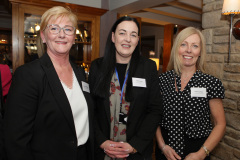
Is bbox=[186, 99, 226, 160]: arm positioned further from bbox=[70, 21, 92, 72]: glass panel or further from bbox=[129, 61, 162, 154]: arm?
bbox=[70, 21, 92, 72]: glass panel

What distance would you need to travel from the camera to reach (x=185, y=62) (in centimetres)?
153

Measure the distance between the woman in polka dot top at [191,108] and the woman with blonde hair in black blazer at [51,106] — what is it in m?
0.62

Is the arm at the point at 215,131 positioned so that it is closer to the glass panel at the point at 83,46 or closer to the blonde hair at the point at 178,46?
the blonde hair at the point at 178,46

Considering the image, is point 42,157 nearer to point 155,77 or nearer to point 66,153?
point 66,153

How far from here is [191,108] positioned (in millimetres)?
1430

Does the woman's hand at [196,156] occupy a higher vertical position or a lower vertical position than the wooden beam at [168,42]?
lower

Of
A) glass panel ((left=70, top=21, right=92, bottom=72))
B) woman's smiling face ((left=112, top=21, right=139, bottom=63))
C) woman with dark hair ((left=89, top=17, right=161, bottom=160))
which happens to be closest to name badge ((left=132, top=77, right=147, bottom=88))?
woman with dark hair ((left=89, top=17, right=161, bottom=160))

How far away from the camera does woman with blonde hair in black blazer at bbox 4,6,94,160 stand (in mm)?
1049

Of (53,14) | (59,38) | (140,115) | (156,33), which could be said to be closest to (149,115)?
(140,115)

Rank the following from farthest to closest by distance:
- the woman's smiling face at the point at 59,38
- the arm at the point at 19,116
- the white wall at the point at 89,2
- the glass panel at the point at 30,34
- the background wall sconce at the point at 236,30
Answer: the white wall at the point at 89,2, the glass panel at the point at 30,34, the background wall sconce at the point at 236,30, the woman's smiling face at the point at 59,38, the arm at the point at 19,116

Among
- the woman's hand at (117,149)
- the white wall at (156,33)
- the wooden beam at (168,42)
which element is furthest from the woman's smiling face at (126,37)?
the white wall at (156,33)

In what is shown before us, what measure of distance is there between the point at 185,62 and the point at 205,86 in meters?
0.24

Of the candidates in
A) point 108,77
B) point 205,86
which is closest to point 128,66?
point 108,77

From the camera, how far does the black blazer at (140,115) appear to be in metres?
1.45
